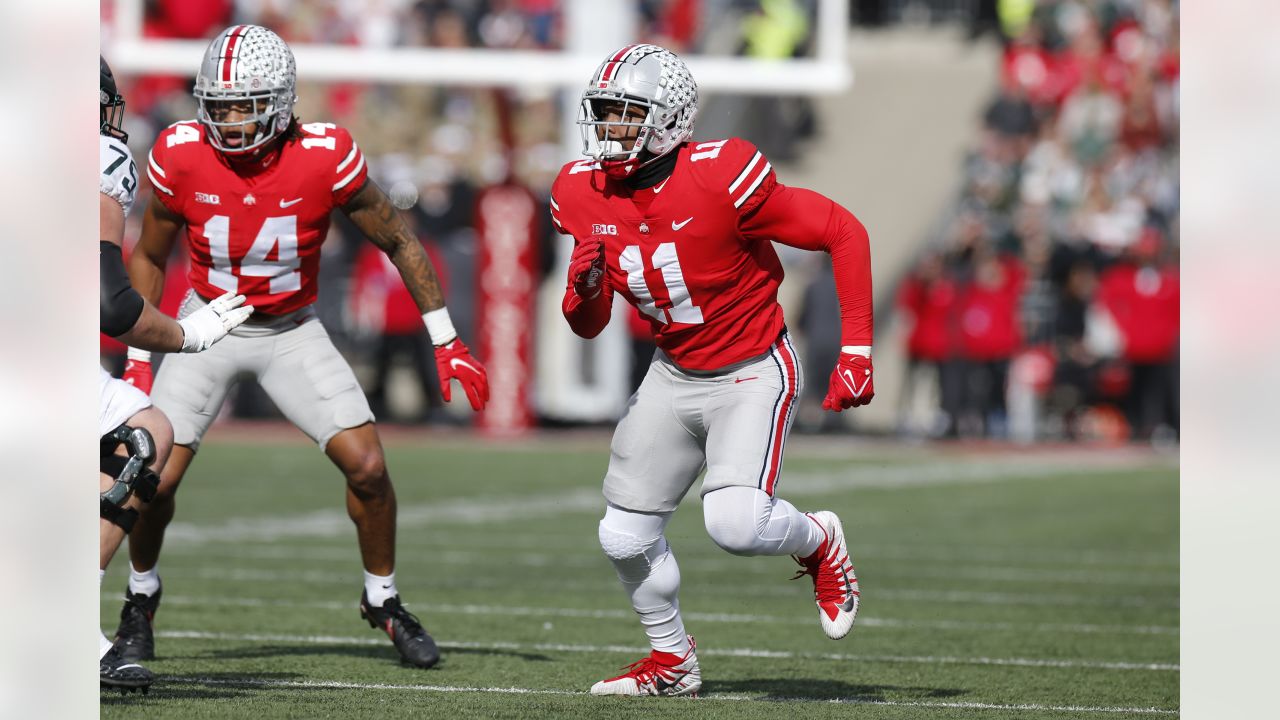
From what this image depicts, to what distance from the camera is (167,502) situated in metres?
6.38

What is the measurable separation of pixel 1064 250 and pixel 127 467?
13751mm

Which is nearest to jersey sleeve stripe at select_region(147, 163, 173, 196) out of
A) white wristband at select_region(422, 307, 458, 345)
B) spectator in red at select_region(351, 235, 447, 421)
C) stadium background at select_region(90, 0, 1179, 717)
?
white wristband at select_region(422, 307, 458, 345)

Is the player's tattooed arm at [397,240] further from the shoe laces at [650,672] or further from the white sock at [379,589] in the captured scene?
the shoe laces at [650,672]

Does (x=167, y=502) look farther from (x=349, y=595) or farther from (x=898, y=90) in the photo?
(x=898, y=90)

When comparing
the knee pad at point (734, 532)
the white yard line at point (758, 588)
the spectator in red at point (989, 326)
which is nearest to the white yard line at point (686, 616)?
the white yard line at point (758, 588)

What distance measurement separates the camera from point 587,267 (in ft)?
17.7

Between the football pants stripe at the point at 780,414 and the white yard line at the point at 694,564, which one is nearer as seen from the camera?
the football pants stripe at the point at 780,414

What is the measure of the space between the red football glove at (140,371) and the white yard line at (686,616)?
1.56 metres

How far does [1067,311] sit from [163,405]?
12.4 metres

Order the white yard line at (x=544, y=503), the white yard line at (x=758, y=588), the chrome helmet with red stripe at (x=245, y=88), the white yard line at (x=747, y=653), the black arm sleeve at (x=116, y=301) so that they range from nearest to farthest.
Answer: the black arm sleeve at (x=116, y=301) < the chrome helmet with red stripe at (x=245, y=88) < the white yard line at (x=747, y=653) < the white yard line at (x=758, y=588) < the white yard line at (x=544, y=503)

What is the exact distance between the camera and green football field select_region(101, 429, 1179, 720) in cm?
565

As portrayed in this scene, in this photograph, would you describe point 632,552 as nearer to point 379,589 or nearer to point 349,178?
point 379,589

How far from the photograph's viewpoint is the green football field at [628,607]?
223 inches

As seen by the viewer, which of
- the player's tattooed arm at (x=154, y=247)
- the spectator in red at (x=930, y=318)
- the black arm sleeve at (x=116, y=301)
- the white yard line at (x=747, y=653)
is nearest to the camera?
the black arm sleeve at (x=116, y=301)
